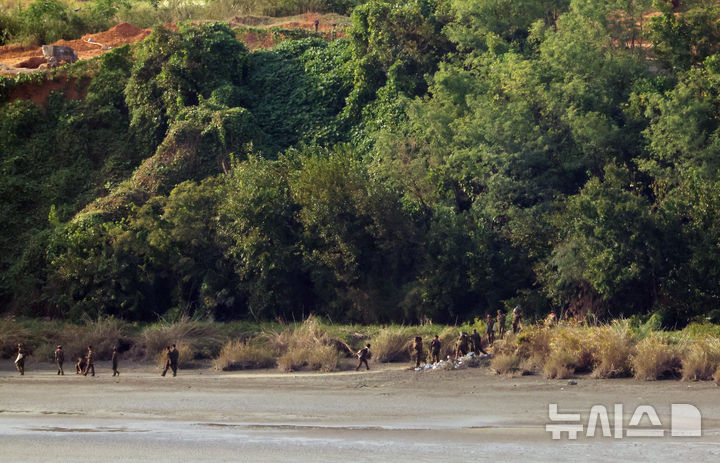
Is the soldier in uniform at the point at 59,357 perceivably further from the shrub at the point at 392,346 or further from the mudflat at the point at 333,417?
the shrub at the point at 392,346

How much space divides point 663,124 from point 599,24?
16.9 ft

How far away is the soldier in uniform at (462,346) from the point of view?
24109 mm

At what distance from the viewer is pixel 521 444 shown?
53.5 feet

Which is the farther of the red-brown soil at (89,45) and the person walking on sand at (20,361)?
the red-brown soil at (89,45)

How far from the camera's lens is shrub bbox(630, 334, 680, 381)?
68.9ft

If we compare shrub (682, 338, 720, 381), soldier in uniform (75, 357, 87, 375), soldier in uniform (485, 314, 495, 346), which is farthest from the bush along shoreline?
soldier in uniform (75, 357, 87, 375)

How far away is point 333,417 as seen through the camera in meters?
19.1

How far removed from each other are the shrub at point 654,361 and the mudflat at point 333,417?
42 centimetres

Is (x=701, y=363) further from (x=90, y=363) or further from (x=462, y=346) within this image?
(x=90, y=363)

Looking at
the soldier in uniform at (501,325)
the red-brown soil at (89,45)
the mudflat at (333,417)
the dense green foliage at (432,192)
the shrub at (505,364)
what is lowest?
the mudflat at (333,417)

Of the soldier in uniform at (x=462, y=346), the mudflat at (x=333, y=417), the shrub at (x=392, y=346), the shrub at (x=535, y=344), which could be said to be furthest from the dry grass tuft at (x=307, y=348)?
the shrub at (x=535, y=344)

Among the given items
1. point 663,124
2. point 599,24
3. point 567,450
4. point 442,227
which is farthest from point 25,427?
point 599,24

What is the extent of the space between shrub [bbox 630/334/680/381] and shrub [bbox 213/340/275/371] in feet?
32.8

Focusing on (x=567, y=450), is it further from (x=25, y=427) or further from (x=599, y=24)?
(x=599, y=24)
